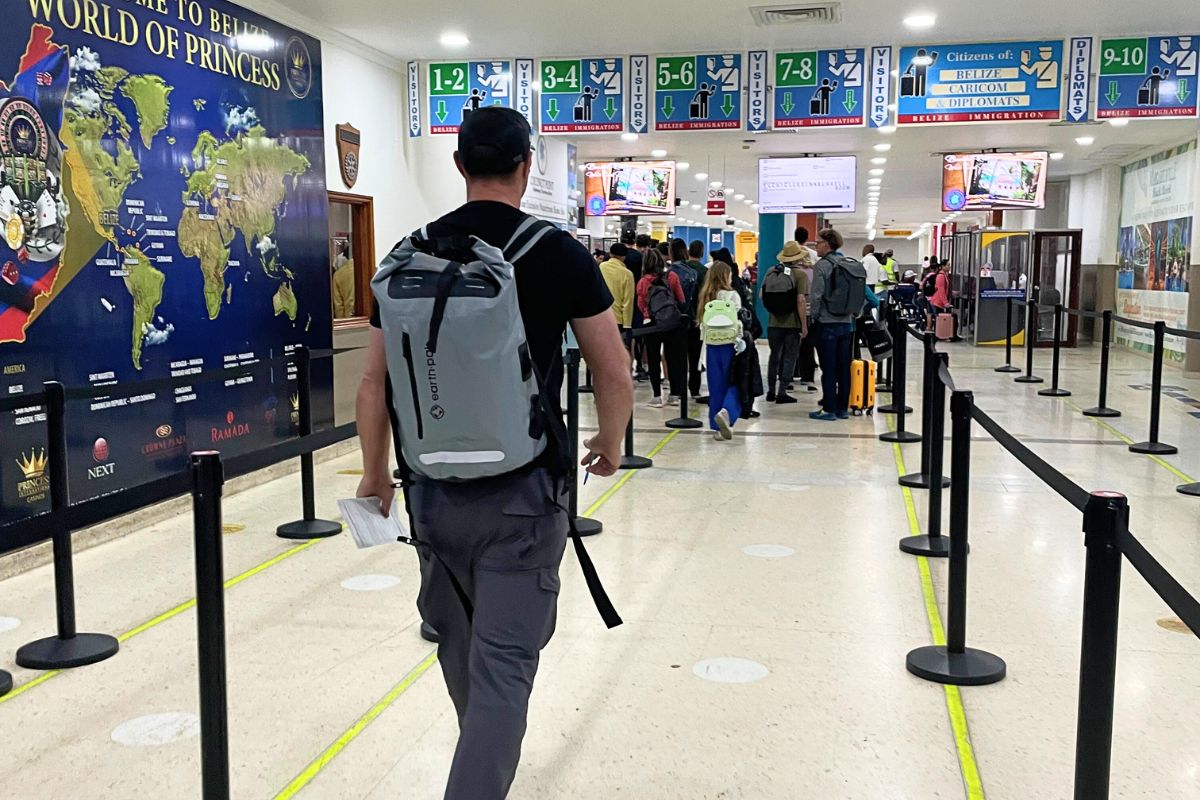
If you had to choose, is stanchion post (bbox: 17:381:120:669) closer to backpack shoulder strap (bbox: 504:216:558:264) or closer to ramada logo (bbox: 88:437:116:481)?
ramada logo (bbox: 88:437:116:481)

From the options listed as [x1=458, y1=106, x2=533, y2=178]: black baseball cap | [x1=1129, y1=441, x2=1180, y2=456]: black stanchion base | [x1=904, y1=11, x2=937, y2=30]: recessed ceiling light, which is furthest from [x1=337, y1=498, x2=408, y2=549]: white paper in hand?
[x1=904, y1=11, x2=937, y2=30]: recessed ceiling light

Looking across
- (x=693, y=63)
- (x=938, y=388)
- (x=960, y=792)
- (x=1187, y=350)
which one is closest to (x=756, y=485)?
(x=938, y=388)

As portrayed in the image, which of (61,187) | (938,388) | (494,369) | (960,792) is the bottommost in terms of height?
(960,792)

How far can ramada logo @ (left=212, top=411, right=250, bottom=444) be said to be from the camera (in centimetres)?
718

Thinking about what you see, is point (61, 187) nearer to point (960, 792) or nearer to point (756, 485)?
point (756, 485)

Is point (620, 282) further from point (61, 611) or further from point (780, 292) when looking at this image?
point (61, 611)

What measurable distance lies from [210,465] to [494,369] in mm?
874

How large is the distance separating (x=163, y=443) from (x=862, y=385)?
6.24 meters

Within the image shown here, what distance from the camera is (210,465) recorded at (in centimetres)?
256

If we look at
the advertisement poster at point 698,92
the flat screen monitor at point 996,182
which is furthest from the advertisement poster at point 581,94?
the flat screen monitor at point 996,182

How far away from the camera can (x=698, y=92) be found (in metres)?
10.0

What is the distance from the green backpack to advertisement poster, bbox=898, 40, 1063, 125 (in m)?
2.66

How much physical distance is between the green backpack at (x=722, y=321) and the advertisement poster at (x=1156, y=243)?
8.29 meters

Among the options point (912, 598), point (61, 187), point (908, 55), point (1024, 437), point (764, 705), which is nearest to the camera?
point (764, 705)
